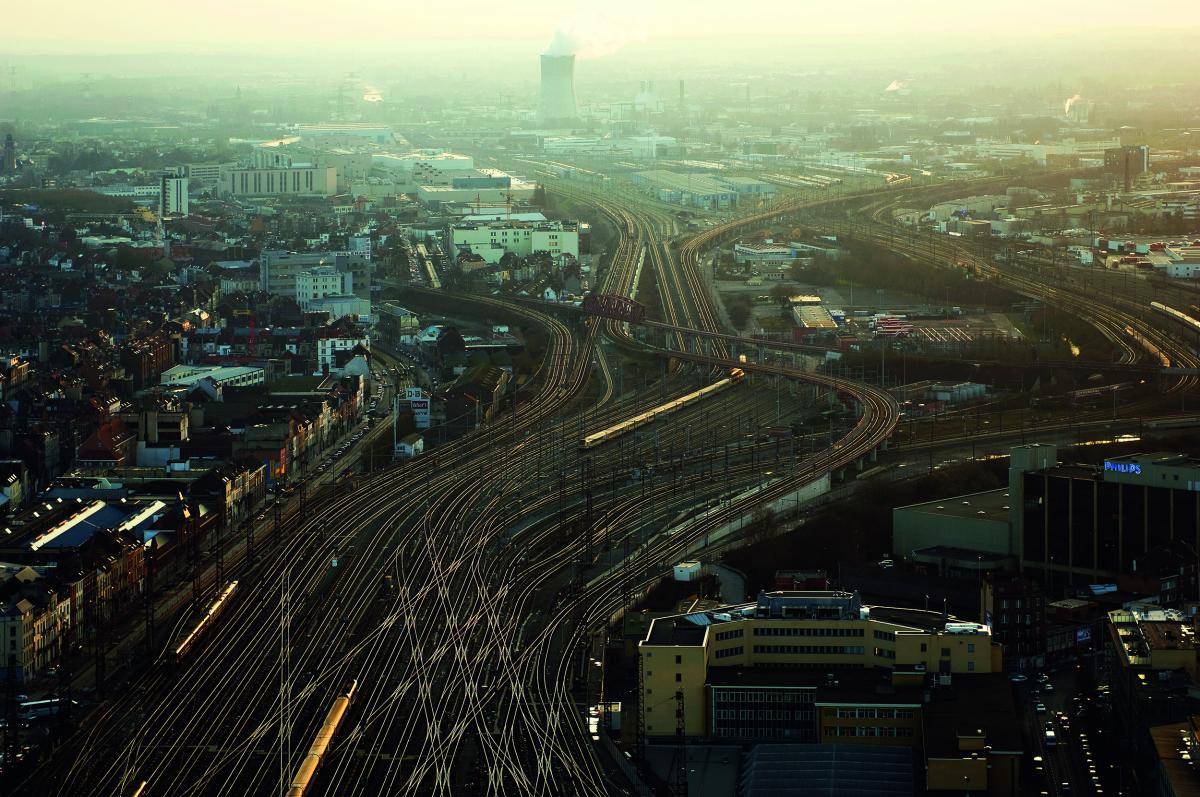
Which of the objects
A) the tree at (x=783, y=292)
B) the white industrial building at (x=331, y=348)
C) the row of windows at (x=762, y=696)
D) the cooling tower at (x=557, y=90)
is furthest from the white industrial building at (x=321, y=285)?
the cooling tower at (x=557, y=90)

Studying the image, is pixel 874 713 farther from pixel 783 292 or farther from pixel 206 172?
pixel 206 172

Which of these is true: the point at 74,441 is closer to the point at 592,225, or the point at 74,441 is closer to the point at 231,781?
the point at 231,781

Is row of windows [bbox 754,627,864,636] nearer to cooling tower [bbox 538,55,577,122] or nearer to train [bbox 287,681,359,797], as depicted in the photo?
train [bbox 287,681,359,797]

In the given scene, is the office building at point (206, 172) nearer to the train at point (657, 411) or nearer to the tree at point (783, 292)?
the tree at point (783, 292)

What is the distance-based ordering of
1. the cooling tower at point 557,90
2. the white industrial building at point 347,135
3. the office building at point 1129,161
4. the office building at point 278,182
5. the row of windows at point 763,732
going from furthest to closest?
the cooling tower at point 557,90 → the white industrial building at point 347,135 → the office building at point 278,182 → the office building at point 1129,161 → the row of windows at point 763,732

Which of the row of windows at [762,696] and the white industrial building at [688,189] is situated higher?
the white industrial building at [688,189]

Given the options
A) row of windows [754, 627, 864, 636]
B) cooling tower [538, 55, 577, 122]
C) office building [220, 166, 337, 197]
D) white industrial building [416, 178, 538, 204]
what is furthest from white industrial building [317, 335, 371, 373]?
cooling tower [538, 55, 577, 122]

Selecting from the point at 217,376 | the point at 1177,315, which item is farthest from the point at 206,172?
the point at 217,376
